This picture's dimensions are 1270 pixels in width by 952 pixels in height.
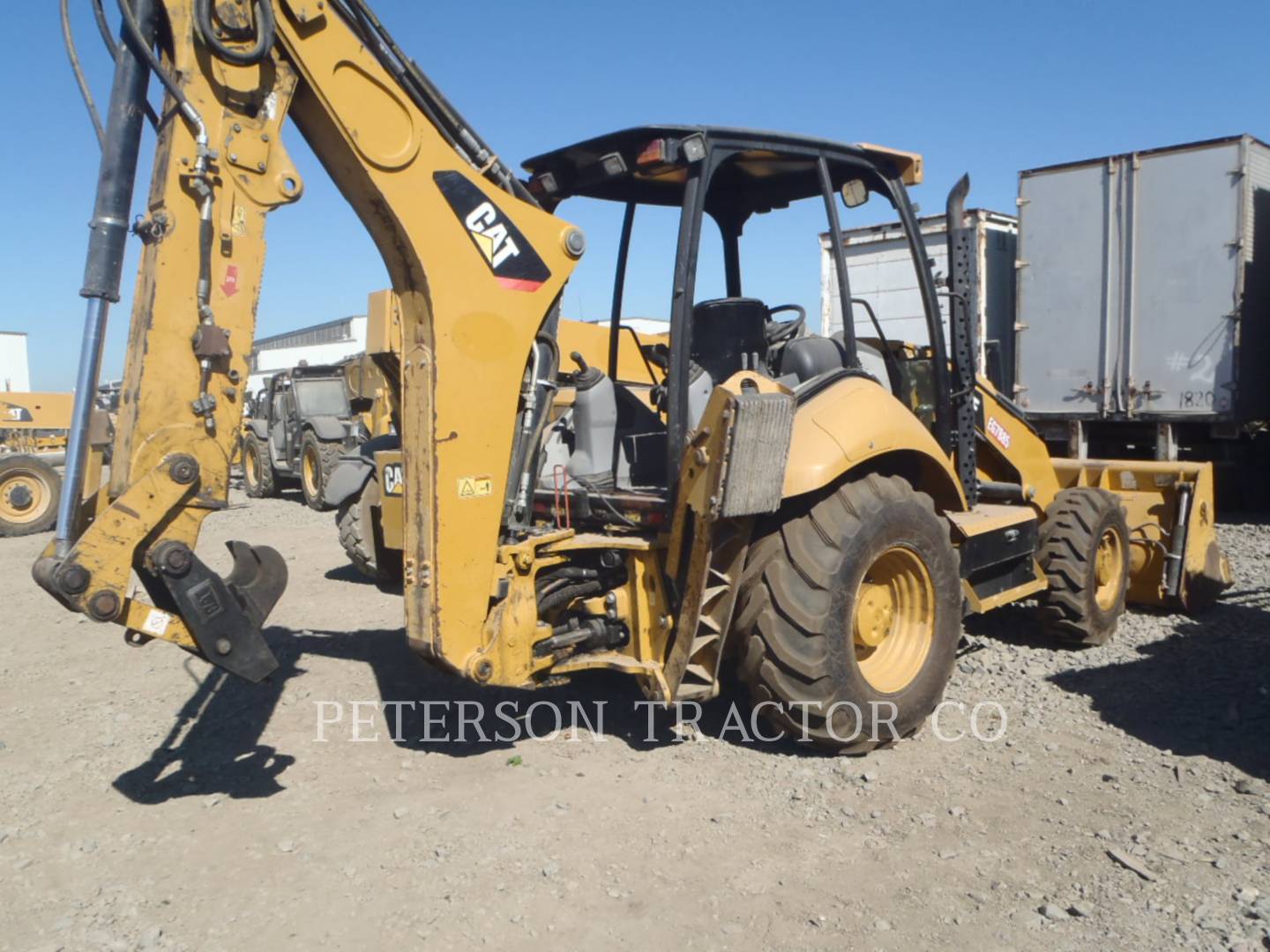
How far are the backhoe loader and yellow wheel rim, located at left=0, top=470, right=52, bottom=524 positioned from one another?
424 inches

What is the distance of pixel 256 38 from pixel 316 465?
12174 millimetres

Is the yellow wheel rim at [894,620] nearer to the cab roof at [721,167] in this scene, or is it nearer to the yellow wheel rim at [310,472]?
the cab roof at [721,167]

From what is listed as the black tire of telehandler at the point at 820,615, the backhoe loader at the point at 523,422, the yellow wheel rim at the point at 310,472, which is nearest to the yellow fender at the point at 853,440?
the backhoe loader at the point at 523,422

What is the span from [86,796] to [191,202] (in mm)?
2306

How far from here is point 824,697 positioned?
3906 mm

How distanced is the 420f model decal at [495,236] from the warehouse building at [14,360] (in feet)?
176

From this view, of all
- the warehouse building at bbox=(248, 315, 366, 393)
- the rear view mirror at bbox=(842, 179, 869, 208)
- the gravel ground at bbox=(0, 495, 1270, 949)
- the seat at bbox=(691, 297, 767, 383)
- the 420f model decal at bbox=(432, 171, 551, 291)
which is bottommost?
the gravel ground at bbox=(0, 495, 1270, 949)

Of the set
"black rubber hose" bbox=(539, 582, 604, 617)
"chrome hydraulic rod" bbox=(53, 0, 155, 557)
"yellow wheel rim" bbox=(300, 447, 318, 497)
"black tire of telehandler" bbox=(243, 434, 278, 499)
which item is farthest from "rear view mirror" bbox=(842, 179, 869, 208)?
"black tire of telehandler" bbox=(243, 434, 278, 499)

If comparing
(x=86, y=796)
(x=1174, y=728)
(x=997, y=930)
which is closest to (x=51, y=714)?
(x=86, y=796)

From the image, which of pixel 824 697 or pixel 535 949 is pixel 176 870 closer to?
pixel 535 949

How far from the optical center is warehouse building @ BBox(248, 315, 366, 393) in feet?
135

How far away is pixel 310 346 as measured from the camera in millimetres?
48250

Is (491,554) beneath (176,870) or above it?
above

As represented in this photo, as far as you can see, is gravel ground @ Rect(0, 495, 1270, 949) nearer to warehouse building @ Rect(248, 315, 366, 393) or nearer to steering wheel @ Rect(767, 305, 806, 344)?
steering wheel @ Rect(767, 305, 806, 344)
